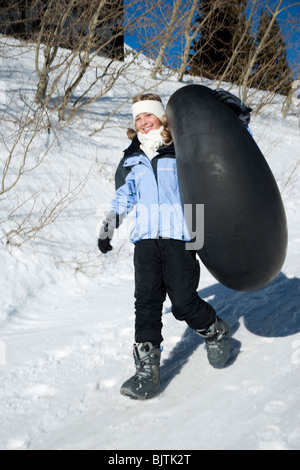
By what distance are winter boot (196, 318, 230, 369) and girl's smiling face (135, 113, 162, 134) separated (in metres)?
1.11

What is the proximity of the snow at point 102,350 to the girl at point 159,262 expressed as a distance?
21cm

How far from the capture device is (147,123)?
247 centimetres

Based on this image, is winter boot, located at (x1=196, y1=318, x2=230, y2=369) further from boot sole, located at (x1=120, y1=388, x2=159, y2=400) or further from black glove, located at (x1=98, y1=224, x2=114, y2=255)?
black glove, located at (x1=98, y1=224, x2=114, y2=255)

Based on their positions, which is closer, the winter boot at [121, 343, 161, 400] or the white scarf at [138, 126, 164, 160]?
the winter boot at [121, 343, 161, 400]

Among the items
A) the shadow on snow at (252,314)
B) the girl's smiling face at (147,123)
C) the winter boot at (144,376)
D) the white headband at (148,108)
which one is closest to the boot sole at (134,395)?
the winter boot at (144,376)

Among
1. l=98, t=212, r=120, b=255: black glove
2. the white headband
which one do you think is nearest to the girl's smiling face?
the white headband

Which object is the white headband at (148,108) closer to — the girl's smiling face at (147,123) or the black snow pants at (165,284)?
the girl's smiling face at (147,123)

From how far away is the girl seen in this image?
229 centimetres

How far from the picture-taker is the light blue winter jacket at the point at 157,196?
2305 millimetres

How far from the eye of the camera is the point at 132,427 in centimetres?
196

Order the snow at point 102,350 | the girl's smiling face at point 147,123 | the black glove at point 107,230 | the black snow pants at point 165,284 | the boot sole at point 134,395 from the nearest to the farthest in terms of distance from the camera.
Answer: the snow at point 102,350, the boot sole at point 134,395, the black snow pants at point 165,284, the girl's smiling face at point 147,123, the black glove at point 107,230

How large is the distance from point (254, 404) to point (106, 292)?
253 cm

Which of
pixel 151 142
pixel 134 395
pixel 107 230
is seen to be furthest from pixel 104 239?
pixel 134 395

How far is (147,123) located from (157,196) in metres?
0.44
